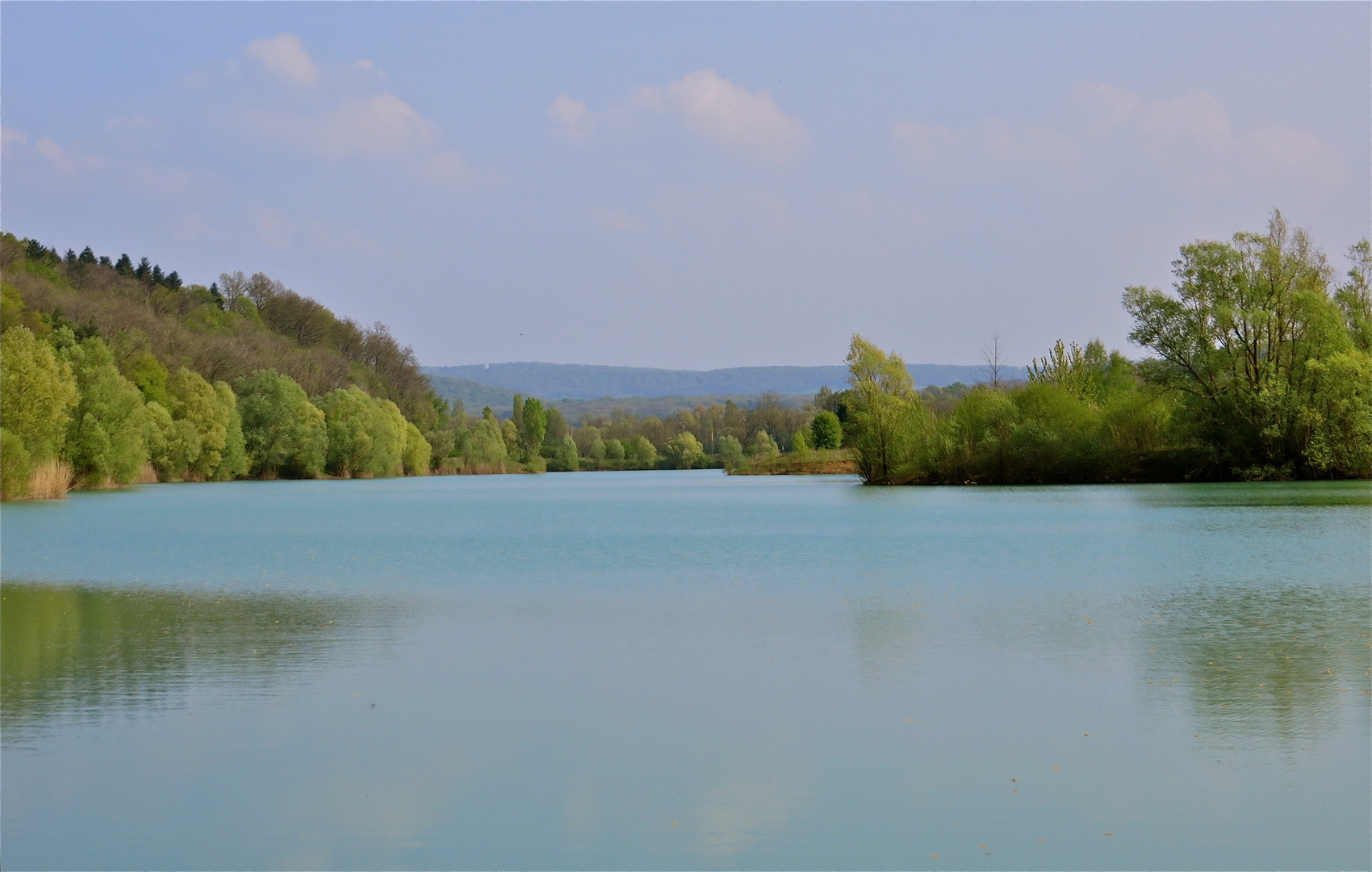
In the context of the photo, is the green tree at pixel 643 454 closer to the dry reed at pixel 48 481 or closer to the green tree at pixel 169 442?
the green tree at pixel 169 442

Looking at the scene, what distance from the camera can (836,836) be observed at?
5.87m

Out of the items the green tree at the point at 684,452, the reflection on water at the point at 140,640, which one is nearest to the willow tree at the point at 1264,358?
the reflection on water at the point at 140,640

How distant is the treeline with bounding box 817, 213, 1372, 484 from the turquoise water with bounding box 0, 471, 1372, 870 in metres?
30.5

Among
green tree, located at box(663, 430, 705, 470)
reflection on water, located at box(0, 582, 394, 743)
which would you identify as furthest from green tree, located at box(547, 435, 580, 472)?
reflection on water, located at box(0, 582, 394, 743)

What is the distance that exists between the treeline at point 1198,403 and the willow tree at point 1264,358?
0.05 meters

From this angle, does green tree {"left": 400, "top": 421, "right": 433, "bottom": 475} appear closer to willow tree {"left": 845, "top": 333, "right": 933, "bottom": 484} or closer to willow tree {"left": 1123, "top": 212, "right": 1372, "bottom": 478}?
willow tree {"left": 845, "top": 333, "right": 933, "bottom": 484}

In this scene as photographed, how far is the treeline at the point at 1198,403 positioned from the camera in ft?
152

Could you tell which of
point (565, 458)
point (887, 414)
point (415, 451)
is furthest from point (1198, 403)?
point (565, 458)

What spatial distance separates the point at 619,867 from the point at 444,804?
52.3 inches

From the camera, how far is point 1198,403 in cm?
4978

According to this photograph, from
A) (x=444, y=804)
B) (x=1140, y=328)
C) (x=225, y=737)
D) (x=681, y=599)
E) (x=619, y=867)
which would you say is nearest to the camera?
(x=619, y=867)

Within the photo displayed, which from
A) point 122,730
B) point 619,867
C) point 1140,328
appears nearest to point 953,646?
point 619,867

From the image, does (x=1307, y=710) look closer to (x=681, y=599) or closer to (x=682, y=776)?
(x=682, y=776)

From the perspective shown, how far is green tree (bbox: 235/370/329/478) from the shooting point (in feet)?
258
